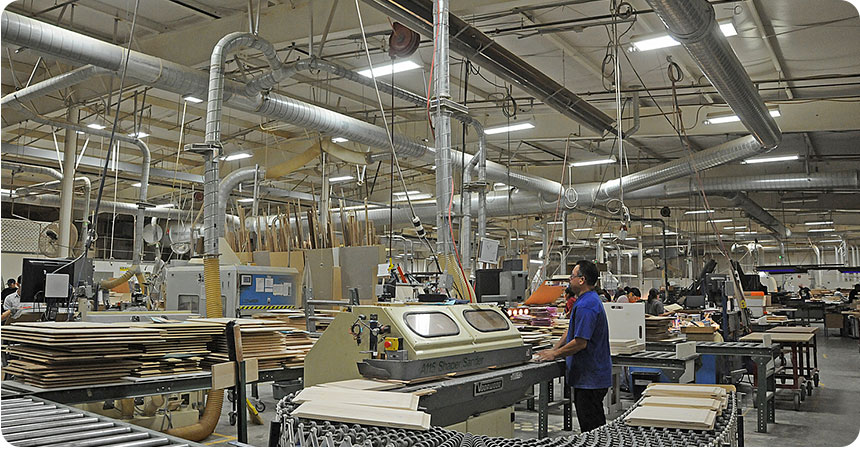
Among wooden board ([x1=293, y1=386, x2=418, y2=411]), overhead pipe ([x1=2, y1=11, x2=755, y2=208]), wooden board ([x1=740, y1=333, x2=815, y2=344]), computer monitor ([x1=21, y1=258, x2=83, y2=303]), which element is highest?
overhead pipe ([x1=2, y1=11, x2=755, y2=208])

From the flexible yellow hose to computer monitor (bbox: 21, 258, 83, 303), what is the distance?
1.61m

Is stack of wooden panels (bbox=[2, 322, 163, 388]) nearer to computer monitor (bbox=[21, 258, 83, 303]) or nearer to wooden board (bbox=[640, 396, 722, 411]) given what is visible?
computer monitor (bbox=[21, 258, 83, 303])

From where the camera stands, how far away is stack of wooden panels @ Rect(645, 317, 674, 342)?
6.25 m

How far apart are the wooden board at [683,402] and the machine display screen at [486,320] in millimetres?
917

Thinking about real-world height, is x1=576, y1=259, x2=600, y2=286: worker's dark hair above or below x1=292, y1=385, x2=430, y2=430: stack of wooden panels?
above

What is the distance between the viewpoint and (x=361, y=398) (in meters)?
2.48

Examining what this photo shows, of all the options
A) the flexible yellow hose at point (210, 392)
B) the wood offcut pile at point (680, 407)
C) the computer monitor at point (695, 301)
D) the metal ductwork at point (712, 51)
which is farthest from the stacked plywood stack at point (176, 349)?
the computer monitor at point (695, 301)

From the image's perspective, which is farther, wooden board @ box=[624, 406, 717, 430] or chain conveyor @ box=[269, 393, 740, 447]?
wooden board @ box=[624, 406, 717, 430]

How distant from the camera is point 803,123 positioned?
363 inches

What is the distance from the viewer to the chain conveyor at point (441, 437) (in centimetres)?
219

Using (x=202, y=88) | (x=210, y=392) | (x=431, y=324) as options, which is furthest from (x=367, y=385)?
(x=202, y=88)

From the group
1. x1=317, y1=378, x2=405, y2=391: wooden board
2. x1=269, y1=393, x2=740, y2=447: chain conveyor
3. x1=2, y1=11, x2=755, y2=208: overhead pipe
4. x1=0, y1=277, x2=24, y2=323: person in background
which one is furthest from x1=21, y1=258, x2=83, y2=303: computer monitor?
x1=269, y1=393, x2=740, y2=447: chain conveyor

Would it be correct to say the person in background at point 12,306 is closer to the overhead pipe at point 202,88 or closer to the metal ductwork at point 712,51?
the overhead pipe at point 202,88

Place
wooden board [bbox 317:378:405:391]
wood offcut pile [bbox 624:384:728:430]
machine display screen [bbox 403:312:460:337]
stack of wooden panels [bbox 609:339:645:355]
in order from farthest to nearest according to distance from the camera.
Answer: stack of wooden panels [bbox 609:339:645:355] → machine display screen [bbox 403:312:460:337] → wooden board [bbox 317:378:405:391] → wood offcut pile [bbox 624:384:728:430]
